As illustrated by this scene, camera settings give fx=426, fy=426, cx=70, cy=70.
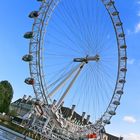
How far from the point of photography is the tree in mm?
94938

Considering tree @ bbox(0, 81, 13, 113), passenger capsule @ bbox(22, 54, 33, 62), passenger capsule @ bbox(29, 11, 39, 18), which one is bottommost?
passenger capsule @ bbox(22, 54, 33, 62)

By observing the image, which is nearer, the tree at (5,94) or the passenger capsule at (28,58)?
the passenger capsule at (28,58)

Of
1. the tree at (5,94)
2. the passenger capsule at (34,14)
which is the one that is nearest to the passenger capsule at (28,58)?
the passenger capsule at (34,14)

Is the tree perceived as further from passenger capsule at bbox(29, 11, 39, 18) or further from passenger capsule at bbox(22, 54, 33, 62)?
passenger capsule at bbox(29, 11, 39, 18)

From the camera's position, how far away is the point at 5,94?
96.2m

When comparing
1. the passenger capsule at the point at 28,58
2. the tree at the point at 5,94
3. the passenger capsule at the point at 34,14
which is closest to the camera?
the passenger capsule at the point at 28,58

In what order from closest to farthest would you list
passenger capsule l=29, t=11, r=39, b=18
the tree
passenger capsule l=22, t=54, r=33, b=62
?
passenger capsule l=22, t=54, r=33, b=62 → passenger capsule l=29, t=11, r=39, b=18 → the tree

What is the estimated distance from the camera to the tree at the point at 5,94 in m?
94.9

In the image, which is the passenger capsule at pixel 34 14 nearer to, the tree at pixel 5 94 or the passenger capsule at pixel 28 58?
the passenger capsule at pixel 28 58

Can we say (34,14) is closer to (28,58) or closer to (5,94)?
(28,58)

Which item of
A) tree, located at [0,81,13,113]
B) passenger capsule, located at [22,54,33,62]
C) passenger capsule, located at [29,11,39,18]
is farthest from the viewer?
tree, located at [0,81,13,113]

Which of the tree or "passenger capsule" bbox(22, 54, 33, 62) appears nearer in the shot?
"passenger capsule" bbox(22, 54, 33, 62)

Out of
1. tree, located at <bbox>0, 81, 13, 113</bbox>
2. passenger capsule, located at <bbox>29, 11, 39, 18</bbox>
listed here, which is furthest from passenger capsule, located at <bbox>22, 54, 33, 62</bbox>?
tree, located at <bbox>0, 81, 13, 113</bbox>

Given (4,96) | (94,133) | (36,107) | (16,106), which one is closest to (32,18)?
(36,107)
